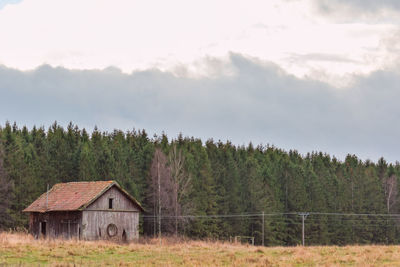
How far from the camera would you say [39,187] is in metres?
69.0

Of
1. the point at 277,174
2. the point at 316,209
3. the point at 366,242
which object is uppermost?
the point at 277,174

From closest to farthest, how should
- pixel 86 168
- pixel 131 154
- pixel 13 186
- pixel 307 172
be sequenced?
pixel 13 186, pixel 86 168, pixel 131 154, pixel 307 172

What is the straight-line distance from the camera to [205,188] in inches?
2982

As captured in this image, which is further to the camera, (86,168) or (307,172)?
(307,172)

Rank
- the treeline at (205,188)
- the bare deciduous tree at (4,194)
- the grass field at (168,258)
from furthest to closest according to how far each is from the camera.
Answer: the treeline at (205,188), the bare deciduous tree at (4,194), the grass field at (168,258)

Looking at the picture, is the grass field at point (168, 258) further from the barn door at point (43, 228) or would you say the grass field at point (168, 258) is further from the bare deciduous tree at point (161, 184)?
the bare deciduous tree at point (161, 184)

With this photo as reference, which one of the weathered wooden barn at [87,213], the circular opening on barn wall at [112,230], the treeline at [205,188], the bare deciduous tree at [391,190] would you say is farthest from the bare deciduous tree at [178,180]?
the bare deciduous tree at [391,190]

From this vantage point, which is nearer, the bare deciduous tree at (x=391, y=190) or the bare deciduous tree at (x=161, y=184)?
the bare deciduous tree at (x=161, y=184)

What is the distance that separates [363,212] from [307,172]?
11.7 metres

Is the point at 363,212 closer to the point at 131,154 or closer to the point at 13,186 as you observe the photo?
the point at 131,154

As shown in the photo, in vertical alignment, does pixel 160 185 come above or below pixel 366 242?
above

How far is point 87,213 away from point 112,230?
3366 mm

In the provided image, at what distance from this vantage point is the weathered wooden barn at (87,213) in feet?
178

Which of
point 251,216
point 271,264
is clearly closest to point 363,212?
point 251,216
